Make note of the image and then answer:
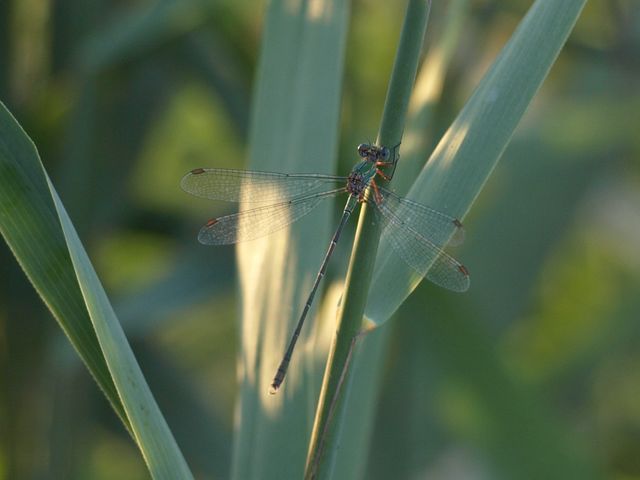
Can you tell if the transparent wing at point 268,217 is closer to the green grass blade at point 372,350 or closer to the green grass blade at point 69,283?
the green grass blade at point 372,350

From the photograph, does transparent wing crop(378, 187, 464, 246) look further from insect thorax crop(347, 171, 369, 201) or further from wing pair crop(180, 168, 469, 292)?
insect thorax crop(347, 171, 369, 201)

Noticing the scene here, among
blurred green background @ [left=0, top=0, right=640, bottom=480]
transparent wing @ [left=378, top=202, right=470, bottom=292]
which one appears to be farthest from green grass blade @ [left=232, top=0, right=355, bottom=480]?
blurred green background @ [left=0, top=0, right=640, bottom=480]

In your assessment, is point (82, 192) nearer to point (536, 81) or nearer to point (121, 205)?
point (121, 205)

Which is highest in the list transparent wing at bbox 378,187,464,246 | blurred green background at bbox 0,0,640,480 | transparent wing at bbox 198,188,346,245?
blurred green background at bbox 0,0,640,480

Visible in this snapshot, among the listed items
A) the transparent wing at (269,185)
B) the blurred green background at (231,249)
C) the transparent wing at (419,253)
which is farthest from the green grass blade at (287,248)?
the blurred green background at (231,249)

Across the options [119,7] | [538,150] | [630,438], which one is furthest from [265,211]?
[630,438]

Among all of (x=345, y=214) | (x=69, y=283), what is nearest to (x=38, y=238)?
(x=69, y=283)
